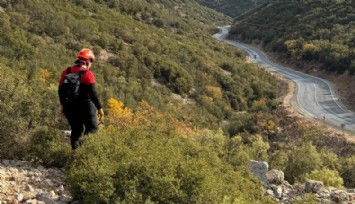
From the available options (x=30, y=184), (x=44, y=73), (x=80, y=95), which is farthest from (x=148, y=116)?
(x=30, y=184)

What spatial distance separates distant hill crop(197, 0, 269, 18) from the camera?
171 m

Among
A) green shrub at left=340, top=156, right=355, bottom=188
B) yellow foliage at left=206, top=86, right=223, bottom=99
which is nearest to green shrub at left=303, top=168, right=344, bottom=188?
green shrub at left=340, top=156, right=355, bottom=188

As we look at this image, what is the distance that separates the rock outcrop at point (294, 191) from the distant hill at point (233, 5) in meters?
163

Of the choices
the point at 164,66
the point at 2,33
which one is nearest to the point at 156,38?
the point at 164,66

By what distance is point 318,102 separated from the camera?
54.0 m

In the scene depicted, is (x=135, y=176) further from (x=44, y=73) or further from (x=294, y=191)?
(x=44, y=73)

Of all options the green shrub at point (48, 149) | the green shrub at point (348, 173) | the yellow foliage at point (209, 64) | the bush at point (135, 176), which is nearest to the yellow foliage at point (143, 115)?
the green shrub at point (348, 173)

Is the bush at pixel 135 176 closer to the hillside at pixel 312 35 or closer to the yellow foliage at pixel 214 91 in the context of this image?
the yellow foliage at pixel 214 91

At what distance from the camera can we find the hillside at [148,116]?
616 cm

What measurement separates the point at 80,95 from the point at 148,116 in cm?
1752

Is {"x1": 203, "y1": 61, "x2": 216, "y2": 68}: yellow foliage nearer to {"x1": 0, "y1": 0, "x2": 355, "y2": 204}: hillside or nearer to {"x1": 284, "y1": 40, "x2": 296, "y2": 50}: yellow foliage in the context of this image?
{"x1": 0, "y1": 0, "x2": 355, "y2": 204}: hillside

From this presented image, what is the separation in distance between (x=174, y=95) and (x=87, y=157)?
34701mm

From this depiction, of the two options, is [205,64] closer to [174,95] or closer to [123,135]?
[174,95]

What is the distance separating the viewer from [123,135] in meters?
7.54
